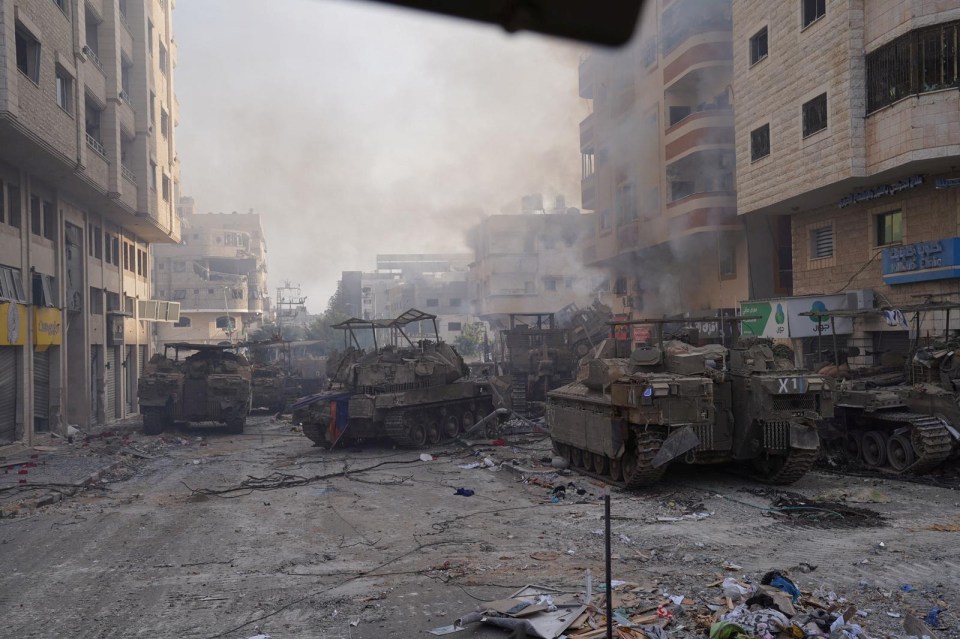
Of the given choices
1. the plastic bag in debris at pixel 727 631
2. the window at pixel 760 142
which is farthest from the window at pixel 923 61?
the plastic bag in debris at pixel 727 631

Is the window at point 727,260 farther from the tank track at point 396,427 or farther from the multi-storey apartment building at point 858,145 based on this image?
the tank track at point 396,427

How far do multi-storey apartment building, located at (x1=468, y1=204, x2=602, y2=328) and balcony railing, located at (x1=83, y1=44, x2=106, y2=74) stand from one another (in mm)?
28749

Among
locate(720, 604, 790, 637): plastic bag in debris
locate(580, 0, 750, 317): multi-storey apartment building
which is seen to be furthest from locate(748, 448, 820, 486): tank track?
locate(580, 0, 750, 317): multi-storey apartment building

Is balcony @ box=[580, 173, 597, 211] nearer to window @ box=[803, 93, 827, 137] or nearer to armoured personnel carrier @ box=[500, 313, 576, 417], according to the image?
armoured personnel carrier @ box=[500, 313, 576, 417]

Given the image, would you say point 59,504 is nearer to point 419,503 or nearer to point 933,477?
point 419,503

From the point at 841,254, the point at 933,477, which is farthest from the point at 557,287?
the point at 933,477

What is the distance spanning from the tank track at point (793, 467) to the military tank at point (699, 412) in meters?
0.01

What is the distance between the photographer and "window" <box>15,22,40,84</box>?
62.2 feet

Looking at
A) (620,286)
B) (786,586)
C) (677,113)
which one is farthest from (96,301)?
(786,586)

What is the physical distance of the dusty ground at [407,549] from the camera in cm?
674

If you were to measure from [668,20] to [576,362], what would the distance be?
1471cm

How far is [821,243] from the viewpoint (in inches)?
972

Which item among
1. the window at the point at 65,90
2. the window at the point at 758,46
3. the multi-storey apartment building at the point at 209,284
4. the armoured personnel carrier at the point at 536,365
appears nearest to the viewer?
the window at the point at 65,90

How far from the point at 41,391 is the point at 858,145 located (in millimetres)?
22310
